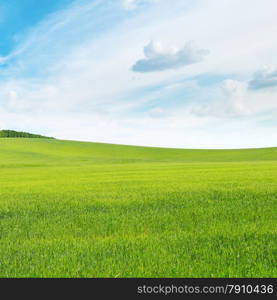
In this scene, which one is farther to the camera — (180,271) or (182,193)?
(182,193)

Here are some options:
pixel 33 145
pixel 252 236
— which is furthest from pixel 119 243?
pixel 33 145

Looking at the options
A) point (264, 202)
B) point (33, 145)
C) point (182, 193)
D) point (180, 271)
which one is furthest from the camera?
point (33, 145)

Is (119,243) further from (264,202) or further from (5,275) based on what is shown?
(264,202)

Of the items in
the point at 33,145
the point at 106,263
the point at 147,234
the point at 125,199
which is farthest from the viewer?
the point at 33,145

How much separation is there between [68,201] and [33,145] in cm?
10612

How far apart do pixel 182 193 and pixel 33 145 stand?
106285 millimetres

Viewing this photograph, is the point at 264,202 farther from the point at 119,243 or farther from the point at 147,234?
the point at 119,243

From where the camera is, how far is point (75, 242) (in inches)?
384

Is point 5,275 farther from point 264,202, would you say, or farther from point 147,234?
point 264,202

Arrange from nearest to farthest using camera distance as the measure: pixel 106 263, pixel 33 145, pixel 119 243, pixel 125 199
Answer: pixel 106 263, pixel 119 243, pixel 125 199, pixel 33 145
